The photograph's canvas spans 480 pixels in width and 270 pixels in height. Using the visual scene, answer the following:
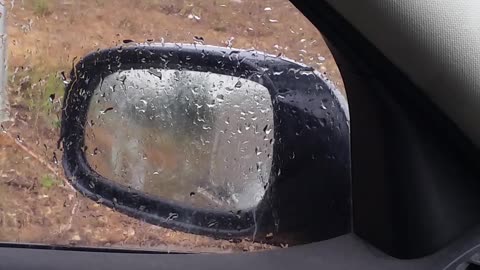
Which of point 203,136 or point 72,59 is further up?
point 72,59

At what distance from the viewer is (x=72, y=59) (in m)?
1.75

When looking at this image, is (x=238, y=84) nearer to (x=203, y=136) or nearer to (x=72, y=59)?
(x=203, y=136)

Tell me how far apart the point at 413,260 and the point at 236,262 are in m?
0.35

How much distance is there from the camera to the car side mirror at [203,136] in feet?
5.80

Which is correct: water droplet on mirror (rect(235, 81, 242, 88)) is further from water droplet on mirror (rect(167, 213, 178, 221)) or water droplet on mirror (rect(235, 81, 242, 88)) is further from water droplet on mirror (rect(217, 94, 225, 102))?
water droplet on mirror (rect(167, 213, 178, 221))

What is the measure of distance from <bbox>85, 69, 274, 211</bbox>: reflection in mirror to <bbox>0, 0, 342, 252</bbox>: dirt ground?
0.27 ft

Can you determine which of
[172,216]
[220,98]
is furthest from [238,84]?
[172,216]

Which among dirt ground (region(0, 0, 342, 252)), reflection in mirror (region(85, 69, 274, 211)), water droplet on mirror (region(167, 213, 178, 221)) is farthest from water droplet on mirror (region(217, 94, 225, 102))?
water droplet on mirror (region(167, 213, 178, 221))

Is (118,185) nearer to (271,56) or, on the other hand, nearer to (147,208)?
(147,208)

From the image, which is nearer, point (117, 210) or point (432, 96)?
point (432, 96)

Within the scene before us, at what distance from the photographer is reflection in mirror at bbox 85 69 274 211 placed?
1766 mm

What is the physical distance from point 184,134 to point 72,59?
0.87 ft

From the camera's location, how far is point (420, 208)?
174cm

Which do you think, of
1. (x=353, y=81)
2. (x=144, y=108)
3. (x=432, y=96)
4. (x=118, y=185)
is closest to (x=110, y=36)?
(x=144, y=108)
